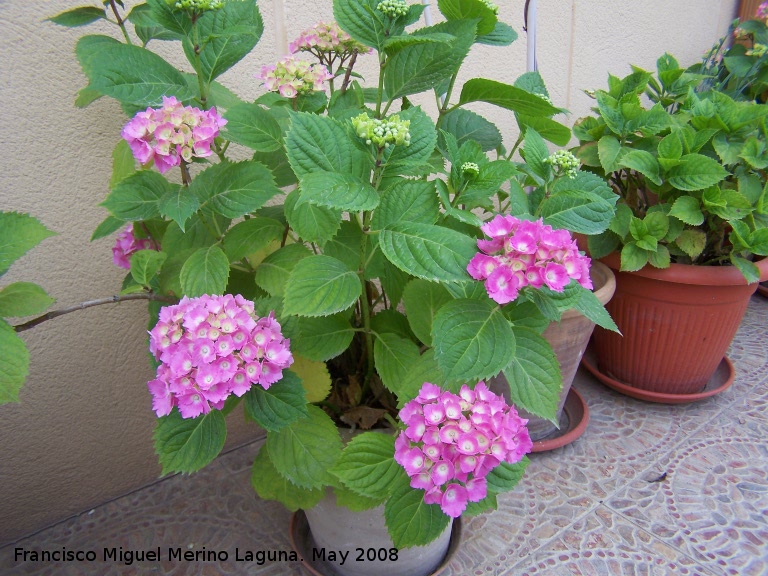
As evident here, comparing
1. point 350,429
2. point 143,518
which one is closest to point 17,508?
point 143,518

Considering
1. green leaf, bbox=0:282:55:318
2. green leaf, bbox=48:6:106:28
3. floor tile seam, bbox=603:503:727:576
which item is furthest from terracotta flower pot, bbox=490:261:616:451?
green leaf, bbox=48:6:106:28

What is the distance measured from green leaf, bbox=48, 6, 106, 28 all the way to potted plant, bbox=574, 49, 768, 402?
121 cm

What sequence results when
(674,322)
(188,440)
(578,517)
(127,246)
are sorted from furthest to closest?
(674,322), (578,517), (127,246), (188,440)

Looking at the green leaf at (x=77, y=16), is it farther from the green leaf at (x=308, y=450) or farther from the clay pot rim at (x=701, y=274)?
the clay pot rim at (x=701, y=274)

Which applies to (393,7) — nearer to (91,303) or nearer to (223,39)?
(223,39)

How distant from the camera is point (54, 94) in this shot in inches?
41.6

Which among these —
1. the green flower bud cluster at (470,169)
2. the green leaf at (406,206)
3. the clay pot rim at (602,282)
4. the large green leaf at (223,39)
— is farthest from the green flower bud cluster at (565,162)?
the large green leaf at (223,39)

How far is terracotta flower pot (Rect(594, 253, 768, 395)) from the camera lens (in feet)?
4.92

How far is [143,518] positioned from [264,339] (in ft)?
2.70

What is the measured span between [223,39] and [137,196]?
0.30 m

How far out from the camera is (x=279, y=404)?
2.63ft

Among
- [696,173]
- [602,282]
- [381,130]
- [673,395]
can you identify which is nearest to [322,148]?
[381,130]

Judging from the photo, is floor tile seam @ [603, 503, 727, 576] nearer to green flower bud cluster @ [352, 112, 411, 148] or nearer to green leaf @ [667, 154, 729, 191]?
green leaf @ [667, 154, 729, 191]

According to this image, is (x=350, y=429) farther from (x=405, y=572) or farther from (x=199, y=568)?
(x=199, y=568)
